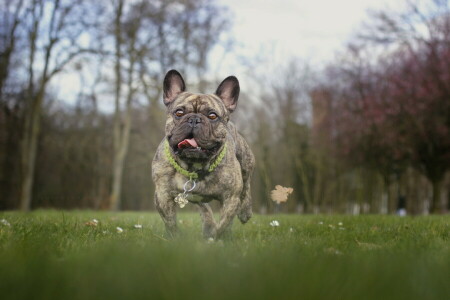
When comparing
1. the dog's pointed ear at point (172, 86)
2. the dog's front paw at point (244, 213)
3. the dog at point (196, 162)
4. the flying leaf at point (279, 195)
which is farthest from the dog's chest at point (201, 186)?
the dog's front paw at point (244, 213)

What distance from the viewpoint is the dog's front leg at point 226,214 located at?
184 inches

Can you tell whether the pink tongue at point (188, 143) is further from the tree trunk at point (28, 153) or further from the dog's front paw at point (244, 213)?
the tree trunk at point (28, 153)

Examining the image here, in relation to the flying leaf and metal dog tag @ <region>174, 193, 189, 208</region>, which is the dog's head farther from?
the flying leaf

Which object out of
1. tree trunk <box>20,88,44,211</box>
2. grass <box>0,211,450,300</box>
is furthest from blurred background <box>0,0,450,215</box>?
grass <box>0,211,450,300</box>

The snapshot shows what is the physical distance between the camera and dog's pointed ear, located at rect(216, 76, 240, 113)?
5.36m

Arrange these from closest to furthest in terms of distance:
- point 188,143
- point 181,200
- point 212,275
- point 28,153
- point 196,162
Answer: point 212,275
point 188,143
point 181,200
point 196,162
point 28,153

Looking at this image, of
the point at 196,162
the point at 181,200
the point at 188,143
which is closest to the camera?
the point at 188,143

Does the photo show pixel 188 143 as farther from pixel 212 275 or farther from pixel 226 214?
pixel 212 275

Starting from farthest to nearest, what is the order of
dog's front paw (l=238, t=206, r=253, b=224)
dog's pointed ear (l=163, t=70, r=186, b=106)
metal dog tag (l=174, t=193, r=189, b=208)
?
1. dog's front paw (l=238, t=206, r=253, b=224)
2. dog's pointed ear (l=163, t=70, r=186, b=106)
3. metal dog tag (l=174, t=193, r=189, b=208)

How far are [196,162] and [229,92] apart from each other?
1114mm

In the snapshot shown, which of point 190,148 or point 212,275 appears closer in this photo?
point 212,275

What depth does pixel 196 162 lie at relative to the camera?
4.76 meters

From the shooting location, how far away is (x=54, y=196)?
85.1 ft

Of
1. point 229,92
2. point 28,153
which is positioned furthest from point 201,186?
point 28,153
